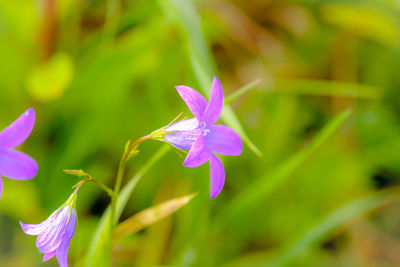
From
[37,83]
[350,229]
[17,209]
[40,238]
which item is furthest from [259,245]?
[40,238]

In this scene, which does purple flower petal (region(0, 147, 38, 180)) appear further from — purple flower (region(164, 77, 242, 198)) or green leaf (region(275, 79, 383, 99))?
green leaf (region(275, 79, 383, 99))

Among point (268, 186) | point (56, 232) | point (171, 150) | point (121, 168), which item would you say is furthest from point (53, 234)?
point (171, 150)

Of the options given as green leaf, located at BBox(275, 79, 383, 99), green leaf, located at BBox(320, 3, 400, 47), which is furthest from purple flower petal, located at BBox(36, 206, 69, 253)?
green leaf, located at BBox(320, 3, 400, 47)

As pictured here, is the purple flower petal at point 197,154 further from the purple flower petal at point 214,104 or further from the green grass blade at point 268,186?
the green grass blade at point 268,186

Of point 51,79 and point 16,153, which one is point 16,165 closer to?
point 16,153

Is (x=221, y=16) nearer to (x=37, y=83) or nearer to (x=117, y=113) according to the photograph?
(x=117, y=113)

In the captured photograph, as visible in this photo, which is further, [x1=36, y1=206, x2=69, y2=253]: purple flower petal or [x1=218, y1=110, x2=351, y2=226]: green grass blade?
[x1=218, y1=110, x2=351, y2=226]: green grass blade

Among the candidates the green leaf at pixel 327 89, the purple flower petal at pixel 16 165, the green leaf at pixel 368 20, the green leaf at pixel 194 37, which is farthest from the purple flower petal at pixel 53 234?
the green leaf at pixel 368 20
